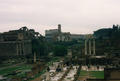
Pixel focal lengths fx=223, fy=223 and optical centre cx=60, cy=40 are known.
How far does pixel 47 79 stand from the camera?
3653cm

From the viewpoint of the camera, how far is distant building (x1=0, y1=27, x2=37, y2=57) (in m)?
76.4

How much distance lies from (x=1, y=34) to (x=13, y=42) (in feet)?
24.3

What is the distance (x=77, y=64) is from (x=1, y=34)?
122 feet

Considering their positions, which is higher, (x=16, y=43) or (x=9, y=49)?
(x=16, y=43)

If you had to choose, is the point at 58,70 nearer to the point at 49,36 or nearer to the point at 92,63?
the point at 92,63

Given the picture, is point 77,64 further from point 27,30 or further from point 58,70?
point 27,30

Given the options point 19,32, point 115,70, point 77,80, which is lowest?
point 77,80

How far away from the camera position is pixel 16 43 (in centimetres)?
A: 7650

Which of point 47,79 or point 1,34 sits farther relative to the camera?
point 1,34

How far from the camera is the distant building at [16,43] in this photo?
7638 cm

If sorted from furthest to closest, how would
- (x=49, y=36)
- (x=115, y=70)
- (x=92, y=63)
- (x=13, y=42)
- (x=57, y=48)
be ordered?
(x=49, y=36) < (x=57, y=48) < (x=13, y=42) < (x=92, y=63) < (x=115, y=70)

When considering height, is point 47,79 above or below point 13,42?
below

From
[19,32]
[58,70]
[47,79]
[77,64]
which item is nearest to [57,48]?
[19,32]

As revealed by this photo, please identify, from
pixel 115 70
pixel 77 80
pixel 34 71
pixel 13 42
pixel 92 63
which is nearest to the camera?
pixel 115 70
